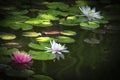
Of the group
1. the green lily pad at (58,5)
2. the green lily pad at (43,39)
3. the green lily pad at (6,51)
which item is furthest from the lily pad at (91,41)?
the green lily pad at (58,5)

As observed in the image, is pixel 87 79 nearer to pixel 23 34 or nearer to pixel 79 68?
pixel 79 68

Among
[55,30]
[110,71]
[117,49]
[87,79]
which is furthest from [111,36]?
[87,79]

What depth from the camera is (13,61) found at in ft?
4.68

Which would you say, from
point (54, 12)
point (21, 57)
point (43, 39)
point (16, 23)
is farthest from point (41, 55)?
point (54, 12)

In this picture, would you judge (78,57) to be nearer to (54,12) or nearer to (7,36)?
(7,36)

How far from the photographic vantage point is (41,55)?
1.49m

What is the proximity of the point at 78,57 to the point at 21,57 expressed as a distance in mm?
310

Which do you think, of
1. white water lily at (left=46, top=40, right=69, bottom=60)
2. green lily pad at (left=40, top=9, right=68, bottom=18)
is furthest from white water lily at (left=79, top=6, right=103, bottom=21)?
white water lily at (left=46, top=40, right=69, bottom=60)

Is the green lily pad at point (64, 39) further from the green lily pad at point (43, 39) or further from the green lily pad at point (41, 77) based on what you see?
the green lily pad at point (41, 77)

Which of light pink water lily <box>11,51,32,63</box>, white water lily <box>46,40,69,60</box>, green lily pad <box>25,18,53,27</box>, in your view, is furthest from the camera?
green lily pad <box>25,18,53,27</box>

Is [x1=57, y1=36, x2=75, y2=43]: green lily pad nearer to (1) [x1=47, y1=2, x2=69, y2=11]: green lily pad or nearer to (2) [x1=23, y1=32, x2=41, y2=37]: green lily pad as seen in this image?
(2) [x1=23, y1=32, x2=41, y2=37]: green lily pad

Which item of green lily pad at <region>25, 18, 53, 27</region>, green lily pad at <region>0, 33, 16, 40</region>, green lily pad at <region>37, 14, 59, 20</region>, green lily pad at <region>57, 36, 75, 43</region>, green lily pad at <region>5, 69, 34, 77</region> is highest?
green lily pad at <region>37, 14, 59, 20</region>

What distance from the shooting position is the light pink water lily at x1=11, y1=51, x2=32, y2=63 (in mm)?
1423

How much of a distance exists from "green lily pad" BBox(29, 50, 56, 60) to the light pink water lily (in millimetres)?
48
